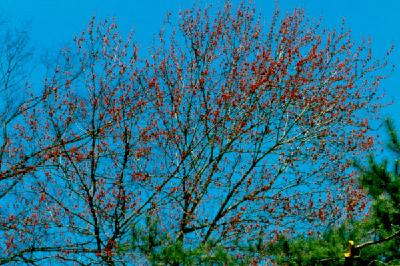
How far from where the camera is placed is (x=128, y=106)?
10.5 m

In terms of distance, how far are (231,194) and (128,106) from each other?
2.91 m

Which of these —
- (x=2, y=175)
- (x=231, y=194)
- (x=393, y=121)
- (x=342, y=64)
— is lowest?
(x=393, y=121)

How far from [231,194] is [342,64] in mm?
4336

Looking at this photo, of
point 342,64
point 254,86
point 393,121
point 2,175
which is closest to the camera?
point 393,121

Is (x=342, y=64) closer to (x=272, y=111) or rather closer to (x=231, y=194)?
(x=272, y=111)

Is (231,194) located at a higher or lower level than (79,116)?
lower

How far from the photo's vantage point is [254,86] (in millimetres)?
10781

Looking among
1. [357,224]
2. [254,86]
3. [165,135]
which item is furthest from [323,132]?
[357,224]

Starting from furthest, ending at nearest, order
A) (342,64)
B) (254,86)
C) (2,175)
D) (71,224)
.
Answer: (342,64)
(254,86)
(71,224)
(2,175)

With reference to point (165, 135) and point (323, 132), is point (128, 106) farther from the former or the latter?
point (323, 132)

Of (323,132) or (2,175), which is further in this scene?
(323,132)

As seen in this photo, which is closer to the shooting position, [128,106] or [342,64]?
[128,106]

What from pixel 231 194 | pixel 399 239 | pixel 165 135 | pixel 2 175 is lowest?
pixel 399 239

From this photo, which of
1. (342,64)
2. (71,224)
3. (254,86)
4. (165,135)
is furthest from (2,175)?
(342,64)
